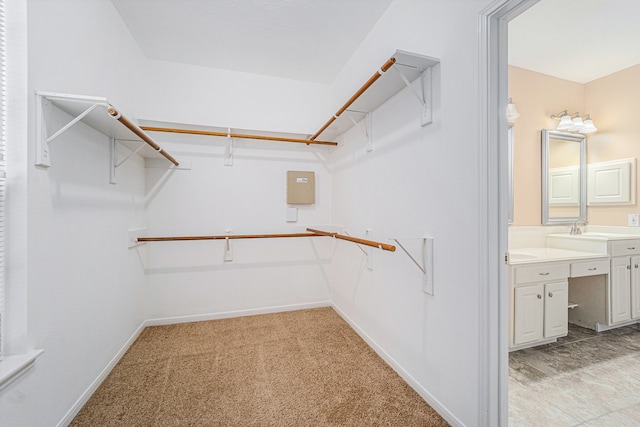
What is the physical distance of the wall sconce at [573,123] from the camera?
8.74ft

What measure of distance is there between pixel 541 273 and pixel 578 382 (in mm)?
718

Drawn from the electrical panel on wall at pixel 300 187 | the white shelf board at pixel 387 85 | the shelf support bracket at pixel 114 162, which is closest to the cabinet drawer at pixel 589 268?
the white shelf board at pixel 387 85

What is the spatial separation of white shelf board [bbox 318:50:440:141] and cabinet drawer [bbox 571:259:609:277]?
2.05m

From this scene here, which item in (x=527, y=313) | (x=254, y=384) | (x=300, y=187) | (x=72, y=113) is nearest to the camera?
(x=72, y=113)

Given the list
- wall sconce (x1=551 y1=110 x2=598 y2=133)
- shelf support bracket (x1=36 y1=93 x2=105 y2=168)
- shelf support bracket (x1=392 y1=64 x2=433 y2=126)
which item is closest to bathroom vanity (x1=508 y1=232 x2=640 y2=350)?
wall sconce (x1=551 y1=110 x2=598 y2=133)

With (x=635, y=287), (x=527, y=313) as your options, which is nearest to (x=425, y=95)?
(x=527, y=313)

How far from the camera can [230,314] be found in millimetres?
2787

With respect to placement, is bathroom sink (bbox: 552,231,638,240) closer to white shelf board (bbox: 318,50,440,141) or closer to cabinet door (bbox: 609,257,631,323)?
cabinet door (bbox: 609,257,631,323)

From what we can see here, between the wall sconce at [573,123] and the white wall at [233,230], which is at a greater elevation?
the wall sconce at [573,123]

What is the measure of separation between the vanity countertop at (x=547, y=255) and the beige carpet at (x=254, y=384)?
1.35 meters

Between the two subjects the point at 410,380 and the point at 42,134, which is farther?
the point at 410,380

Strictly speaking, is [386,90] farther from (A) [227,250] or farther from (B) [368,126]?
(A) [227,250]

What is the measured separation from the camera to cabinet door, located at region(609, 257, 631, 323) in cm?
238

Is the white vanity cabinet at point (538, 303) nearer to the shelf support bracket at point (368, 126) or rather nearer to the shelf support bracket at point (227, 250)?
the shelf support bracket at point (368, 126)
